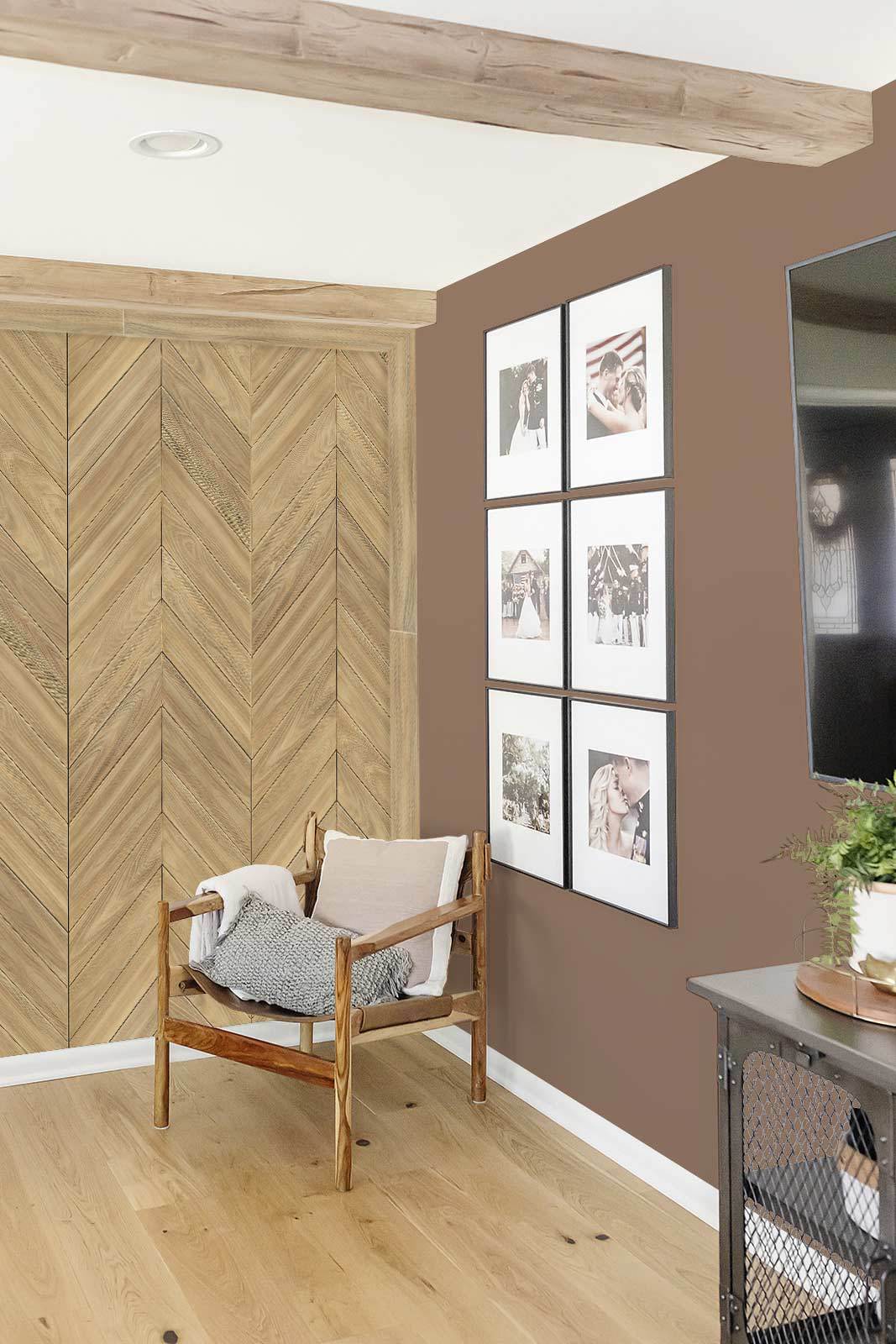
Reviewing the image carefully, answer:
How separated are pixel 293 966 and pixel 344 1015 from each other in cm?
25

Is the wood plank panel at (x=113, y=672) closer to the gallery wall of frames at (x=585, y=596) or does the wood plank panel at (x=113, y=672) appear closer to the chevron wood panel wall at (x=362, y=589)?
the chevron wood panel wall at (x=362, y=589)

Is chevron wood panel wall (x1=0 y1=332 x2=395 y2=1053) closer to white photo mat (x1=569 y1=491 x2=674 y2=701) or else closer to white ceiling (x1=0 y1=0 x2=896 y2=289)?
white ceiling (x1=0 y1=0 x2=896 y2=289)

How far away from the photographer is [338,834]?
4188 mm

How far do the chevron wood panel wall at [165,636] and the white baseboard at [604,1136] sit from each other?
1.01m

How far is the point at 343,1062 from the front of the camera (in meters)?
3.42

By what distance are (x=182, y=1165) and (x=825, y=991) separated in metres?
2.10

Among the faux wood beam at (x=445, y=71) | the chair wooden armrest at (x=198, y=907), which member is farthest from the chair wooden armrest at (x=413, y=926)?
the faux wood beam at (x=445, y=71)

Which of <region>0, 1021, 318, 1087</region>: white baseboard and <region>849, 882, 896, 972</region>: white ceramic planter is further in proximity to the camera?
<region>0, 1021, 318, 1087</region>: white baseboard

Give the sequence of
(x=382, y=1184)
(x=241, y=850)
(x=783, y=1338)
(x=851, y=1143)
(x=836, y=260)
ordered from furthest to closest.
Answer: (x=241, y=850)
(x=382, y=1184)
(x=836, y=260)
(x=783, y=1338)
(x=851, y=1143)

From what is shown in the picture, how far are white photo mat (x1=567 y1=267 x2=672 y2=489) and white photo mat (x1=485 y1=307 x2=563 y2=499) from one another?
0.23ft

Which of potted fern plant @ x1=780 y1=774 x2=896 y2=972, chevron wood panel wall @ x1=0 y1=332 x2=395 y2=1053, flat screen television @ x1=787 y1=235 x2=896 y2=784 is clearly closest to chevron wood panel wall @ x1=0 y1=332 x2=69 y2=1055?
chevron wood panel wall @ x1=0 y1=332 x2=395 y2=1053

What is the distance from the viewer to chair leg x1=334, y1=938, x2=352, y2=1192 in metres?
3.38

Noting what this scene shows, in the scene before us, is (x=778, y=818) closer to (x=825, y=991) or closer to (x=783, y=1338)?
(x=825, y=991)

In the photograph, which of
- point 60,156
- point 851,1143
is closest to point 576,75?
point 60,156
